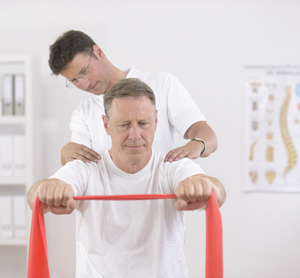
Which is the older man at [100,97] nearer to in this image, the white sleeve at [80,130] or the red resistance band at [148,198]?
the white sleeve at [80,130]

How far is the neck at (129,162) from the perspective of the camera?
141cm

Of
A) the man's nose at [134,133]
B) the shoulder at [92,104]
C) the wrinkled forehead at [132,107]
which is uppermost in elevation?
the shoulder at [92,104]

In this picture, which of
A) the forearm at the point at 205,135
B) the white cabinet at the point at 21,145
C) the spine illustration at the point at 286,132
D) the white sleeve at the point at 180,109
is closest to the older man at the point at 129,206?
the forearm at the point at 205,135

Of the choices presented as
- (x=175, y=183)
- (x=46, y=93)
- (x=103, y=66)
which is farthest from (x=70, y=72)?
(x=46, y=93)

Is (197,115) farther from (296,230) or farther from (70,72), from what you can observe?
(296,230)

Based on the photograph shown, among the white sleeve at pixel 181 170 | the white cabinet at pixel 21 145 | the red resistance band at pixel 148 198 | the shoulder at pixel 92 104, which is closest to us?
the red resistance band at pixel 148 198

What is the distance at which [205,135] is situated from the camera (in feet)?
5.64

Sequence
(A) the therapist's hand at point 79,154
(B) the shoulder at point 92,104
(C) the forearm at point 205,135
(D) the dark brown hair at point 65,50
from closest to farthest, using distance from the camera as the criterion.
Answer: (A) the therapist's hand at point 79,154, (C) the forearm at point 205,135, (D) the dark brown hair at point 65,50, (B) the shoulder at point 92,104

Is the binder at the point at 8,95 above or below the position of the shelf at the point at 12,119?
above

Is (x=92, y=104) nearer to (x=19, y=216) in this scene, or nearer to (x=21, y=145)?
(x=21, y=145)

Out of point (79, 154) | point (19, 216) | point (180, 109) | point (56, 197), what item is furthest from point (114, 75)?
point (19, 216)

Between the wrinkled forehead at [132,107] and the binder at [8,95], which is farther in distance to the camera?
the binder at [8,95]

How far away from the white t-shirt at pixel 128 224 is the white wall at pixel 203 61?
5.22 ft

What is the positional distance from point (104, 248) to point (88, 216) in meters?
0.14
